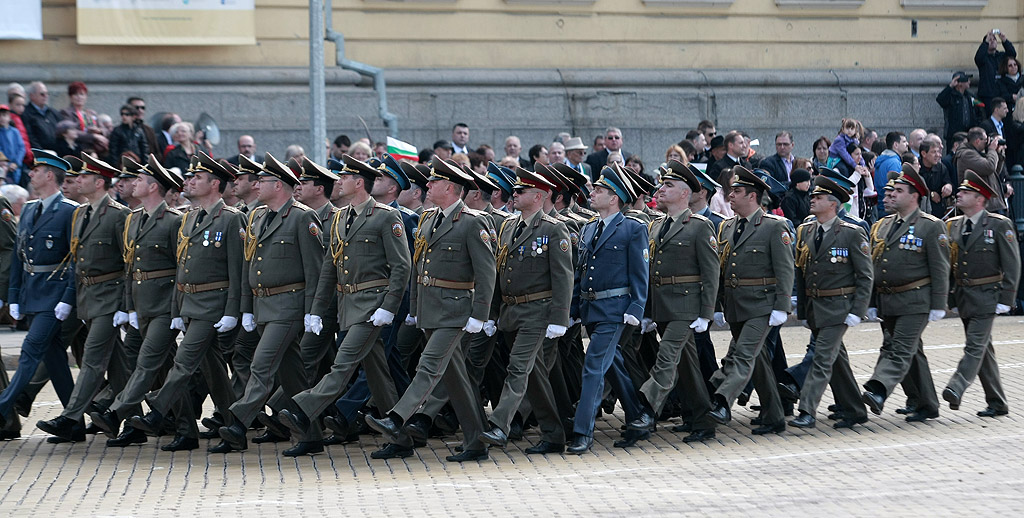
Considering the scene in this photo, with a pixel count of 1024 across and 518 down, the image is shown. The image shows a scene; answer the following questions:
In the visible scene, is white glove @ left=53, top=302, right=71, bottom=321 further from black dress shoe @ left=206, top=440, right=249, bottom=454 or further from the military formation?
black dress shoe @ left=206, top=440, right=249, bottom=454

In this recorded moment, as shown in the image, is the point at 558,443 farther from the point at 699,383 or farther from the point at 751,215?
the point at 751,215

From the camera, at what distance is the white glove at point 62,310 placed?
11.1 meters

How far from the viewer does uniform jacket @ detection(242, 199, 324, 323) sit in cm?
1041

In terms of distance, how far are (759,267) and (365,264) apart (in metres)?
2.66

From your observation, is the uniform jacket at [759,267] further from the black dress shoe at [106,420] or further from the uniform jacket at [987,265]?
the black dress shoe at [106,420]

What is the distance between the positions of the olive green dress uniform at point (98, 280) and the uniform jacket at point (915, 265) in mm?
5184

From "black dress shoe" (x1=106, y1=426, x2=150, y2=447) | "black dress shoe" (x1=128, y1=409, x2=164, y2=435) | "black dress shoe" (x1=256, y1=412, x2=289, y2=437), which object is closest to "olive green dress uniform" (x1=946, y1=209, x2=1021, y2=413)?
"black dress shoe" (x1=256, y1=412, x2=289, y2=437)

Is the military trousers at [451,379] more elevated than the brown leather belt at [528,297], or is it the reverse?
the brown leather belt at [528,297]

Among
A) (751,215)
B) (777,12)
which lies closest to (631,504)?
(751,215)

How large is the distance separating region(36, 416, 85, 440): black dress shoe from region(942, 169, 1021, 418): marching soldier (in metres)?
5.84

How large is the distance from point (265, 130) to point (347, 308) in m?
9.86

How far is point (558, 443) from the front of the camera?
10.4 metres

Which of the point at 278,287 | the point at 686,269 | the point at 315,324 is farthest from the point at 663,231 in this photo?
the point at 278,287

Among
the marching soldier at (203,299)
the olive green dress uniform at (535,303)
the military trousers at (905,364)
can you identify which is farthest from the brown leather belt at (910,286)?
the marching soldier at (203,299)
